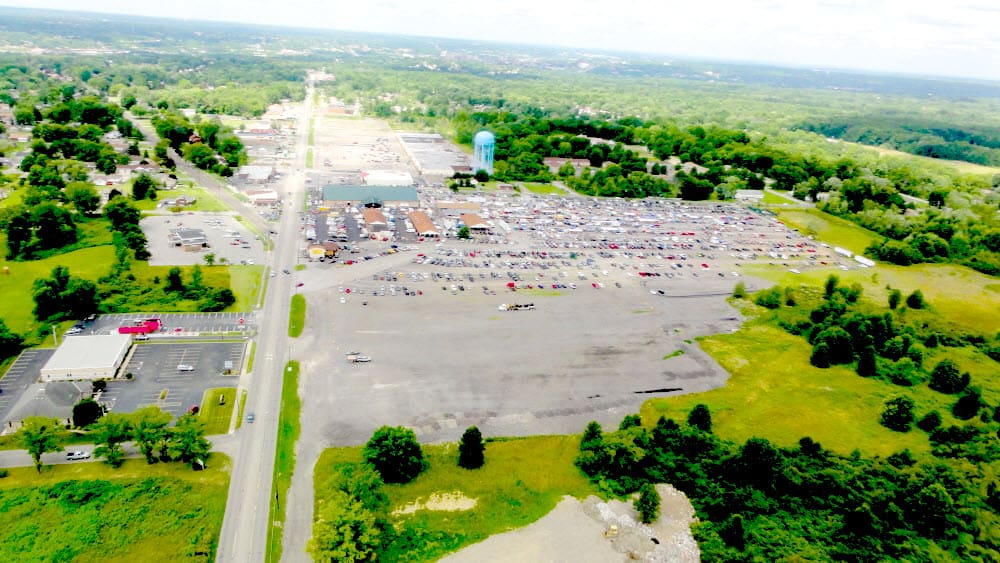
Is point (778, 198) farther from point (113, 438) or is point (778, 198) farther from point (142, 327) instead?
point (113, 438)

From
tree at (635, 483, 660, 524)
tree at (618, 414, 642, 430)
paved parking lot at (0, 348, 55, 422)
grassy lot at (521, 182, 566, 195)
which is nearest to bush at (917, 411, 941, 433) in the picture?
tree at (618, 414, 642, 430)

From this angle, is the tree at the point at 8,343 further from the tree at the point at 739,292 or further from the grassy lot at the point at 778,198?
the grassy lot at the point at 778,198

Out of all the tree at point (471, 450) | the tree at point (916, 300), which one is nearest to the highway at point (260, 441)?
the tree at point (471, 450)

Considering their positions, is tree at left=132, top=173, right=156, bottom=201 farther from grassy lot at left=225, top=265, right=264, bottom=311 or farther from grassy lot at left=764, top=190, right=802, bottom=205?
grassy lot at left=764, top=190, right=802, bottom=205

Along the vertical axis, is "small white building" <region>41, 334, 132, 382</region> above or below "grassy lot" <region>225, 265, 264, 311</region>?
below

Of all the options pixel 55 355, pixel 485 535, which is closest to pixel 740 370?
pixel 485 535

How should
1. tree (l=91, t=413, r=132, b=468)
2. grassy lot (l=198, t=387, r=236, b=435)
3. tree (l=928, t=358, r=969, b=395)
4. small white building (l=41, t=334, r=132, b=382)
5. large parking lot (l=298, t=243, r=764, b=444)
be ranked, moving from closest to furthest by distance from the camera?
1. tree (l=91, t=413, r=132, b=468)
2. grassy lot (l=198, t=387, r=236, b=435)
3. large parking lot (l=298, t=243, r=764, b=444)
4. small white building (l=41, t=334, r=132, b=382)
5. tree (l=928, t=358, r=969, b=395)

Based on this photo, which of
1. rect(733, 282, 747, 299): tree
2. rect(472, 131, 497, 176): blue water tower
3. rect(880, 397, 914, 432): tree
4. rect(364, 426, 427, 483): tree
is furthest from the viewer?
rect(472, 131, 497, 176): blue water tower

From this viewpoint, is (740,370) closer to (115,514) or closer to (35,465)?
(115,514)
